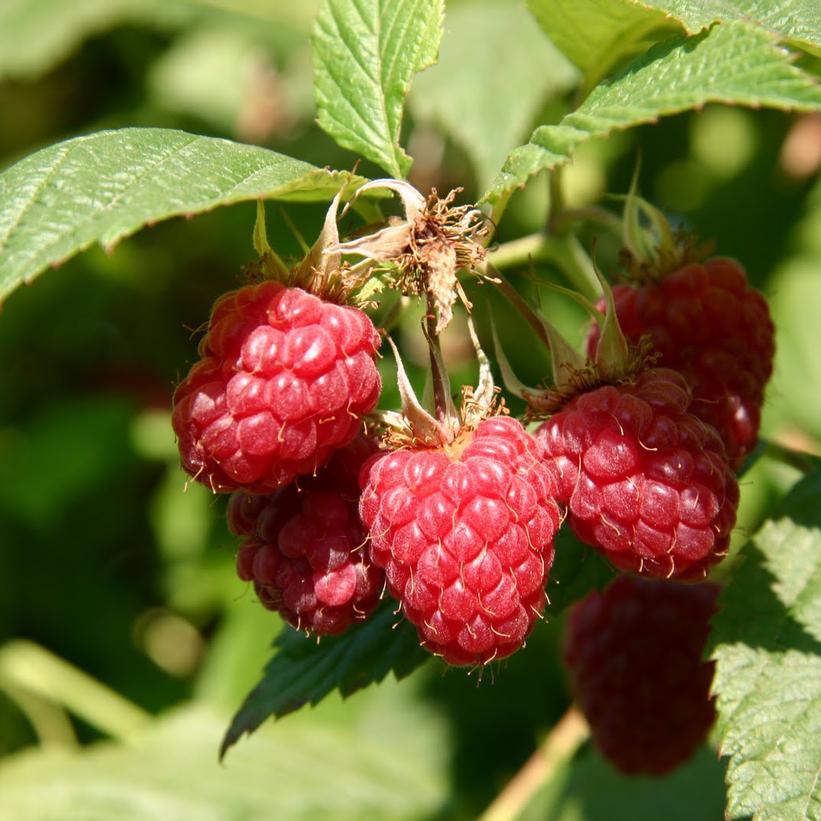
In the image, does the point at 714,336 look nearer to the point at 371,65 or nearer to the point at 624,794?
the point at 371,65

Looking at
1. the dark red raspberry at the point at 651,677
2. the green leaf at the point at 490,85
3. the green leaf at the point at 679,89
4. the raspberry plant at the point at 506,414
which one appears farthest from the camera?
the green leaf at the point at 490,85

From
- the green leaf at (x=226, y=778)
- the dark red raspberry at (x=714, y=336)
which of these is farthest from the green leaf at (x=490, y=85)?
the green leaf at (x=226, y=778)

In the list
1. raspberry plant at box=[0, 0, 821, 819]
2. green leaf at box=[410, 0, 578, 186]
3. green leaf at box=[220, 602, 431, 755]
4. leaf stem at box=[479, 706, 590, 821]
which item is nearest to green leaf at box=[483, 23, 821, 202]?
raspberry plant at box=[0, 0, 821, 819]

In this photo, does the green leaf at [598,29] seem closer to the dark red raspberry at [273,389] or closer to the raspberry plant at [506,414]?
the raspberry plant at [506,414]

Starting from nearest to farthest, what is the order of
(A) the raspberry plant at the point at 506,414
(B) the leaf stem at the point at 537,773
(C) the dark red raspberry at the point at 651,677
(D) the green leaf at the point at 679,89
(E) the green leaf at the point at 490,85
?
(D) the green leaf at the point at 679,89, (A) the raspberry plant at the point at 506,414, (C) the dark red raspberry at the point at 651,677, (B) the leaf stem at the point at 537,773, (E) the green leaf at the point at 490,85

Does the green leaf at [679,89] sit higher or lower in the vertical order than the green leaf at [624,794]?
higher

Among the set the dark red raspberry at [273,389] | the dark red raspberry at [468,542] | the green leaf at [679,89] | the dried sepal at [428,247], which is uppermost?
the green leaf at [679,89]

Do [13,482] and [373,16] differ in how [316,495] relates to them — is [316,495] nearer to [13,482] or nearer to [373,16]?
[373,16]

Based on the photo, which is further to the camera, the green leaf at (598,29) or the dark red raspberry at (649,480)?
the green leaf at (598,29)
